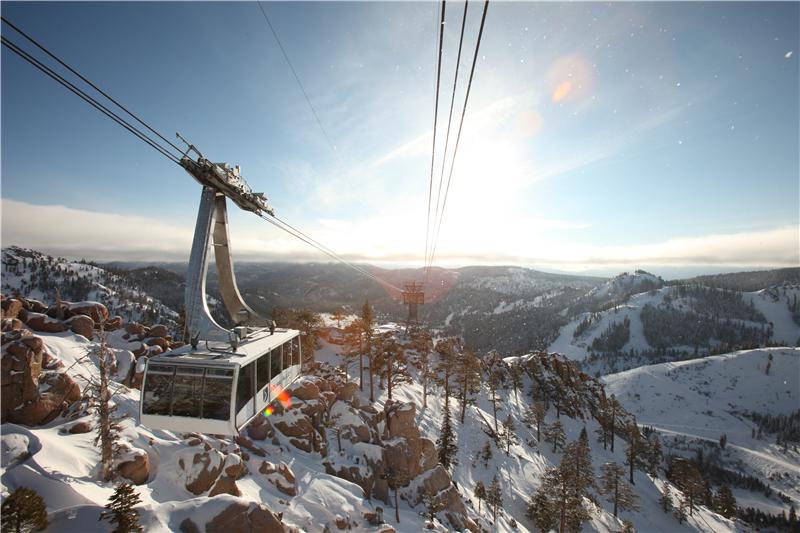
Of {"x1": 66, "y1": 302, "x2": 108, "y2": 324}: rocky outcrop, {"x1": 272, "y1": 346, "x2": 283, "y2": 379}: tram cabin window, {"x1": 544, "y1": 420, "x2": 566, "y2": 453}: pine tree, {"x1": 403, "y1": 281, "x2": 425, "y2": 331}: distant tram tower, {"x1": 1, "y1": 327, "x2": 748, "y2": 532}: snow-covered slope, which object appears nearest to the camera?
{"x1": 272, "y1": 346, "x2": 283, "y2": 379}: tram cabin window

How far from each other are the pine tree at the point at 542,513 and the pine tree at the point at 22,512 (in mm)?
44793

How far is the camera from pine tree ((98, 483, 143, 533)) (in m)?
11.9

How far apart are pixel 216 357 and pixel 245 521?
11.7m

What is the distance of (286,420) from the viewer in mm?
31828

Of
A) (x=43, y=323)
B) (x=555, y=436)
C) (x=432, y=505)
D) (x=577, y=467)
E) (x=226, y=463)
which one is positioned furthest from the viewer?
(x=555, y=436)

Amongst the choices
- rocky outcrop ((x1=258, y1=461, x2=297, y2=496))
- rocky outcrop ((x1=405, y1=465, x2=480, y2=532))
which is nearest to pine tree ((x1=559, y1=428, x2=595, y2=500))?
rocky outcrop ((x1=405, y1=465, x2=480, y2=532))

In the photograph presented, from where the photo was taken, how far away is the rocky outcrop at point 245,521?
15758mm

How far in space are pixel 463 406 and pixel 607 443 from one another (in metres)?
46.8

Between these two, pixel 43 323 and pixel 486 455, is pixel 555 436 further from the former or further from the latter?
pixel 43 323

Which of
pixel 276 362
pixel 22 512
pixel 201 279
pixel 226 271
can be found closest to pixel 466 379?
pixel 276 362

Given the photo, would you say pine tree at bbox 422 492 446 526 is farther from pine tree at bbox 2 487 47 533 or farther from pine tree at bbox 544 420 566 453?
pine tree at bbox 544 420 566 453

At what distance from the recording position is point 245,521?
16641mm

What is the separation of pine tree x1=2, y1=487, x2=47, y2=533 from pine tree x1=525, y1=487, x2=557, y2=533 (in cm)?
4479

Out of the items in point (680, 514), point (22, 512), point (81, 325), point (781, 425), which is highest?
point (81, 325)
